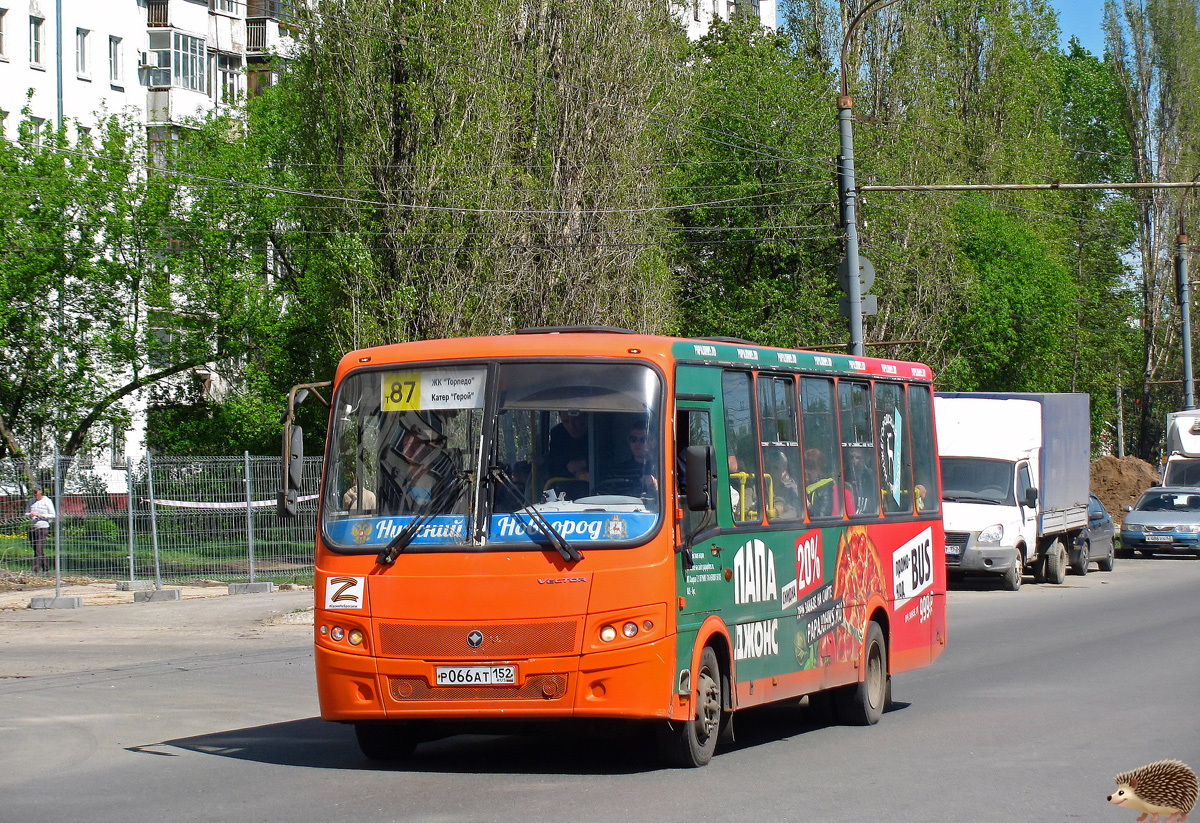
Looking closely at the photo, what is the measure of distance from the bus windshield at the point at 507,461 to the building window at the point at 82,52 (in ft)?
154

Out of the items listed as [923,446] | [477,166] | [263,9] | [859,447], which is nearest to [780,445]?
[859,447]

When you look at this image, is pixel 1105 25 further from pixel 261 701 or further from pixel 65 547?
pixel 261 701

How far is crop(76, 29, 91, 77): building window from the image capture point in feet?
173

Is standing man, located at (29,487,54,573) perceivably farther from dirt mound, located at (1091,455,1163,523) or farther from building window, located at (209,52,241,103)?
dirt mound, located at (1091,455,1163,523)

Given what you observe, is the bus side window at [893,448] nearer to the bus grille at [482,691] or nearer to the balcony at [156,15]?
the bus grille at [482,691]

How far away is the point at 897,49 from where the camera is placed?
48.9 m

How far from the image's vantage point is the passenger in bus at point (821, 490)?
11320 mm

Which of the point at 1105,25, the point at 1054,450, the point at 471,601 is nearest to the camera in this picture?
the point at 471,601

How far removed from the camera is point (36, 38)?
5094 cm

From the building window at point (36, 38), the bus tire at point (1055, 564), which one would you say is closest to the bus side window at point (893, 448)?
the bus tire at point (1055, 564)

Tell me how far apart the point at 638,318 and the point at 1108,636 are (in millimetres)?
18878

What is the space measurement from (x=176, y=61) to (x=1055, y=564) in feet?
120

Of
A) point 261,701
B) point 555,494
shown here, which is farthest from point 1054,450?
point 555,494
